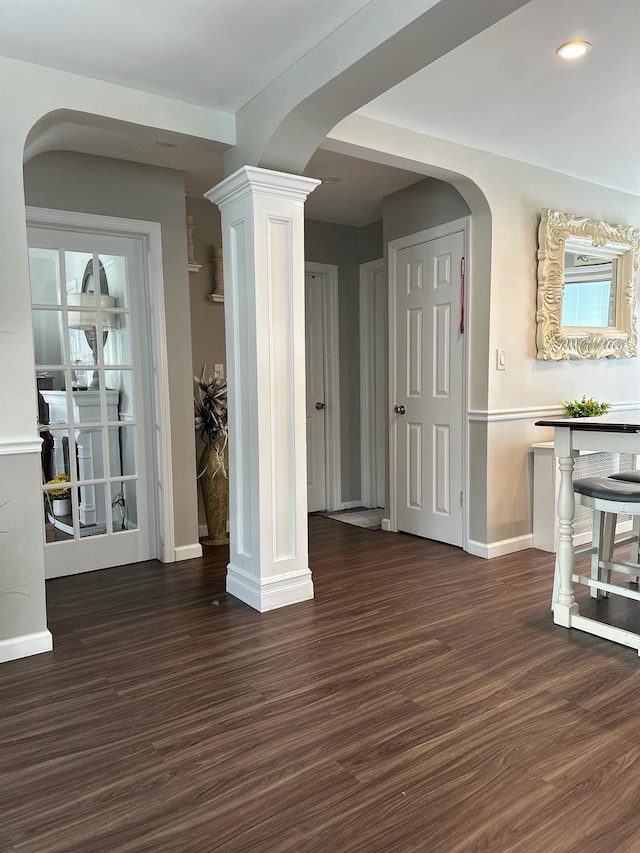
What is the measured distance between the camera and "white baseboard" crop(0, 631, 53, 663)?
246 cm

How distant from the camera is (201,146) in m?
3.00

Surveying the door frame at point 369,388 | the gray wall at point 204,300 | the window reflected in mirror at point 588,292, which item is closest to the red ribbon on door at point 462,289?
the window reflected in mirror at point 588,292

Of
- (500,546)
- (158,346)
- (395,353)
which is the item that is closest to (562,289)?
(395,353)

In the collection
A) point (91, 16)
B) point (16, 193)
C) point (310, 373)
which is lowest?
point (310, 373)

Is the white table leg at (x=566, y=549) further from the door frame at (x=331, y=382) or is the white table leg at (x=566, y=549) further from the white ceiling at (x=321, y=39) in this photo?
the door frame at (x=331, y=382)

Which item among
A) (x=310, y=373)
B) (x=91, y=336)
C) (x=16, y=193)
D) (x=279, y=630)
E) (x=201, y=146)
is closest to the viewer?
(x=16, y=193)

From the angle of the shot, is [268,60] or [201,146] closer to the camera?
[268,60]

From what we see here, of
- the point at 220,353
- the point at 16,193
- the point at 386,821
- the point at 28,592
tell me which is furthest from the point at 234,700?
the point at 220,353

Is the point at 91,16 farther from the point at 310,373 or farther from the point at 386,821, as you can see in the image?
the point at 310,373

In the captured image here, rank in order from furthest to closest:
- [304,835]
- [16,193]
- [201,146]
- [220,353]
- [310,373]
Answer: [310,373] → [220,353] → [201,146] → [16,193] → [304,835]

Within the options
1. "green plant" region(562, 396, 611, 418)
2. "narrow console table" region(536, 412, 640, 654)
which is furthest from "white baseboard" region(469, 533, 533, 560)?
"narrow console table" region(536, 412, 640, 654)

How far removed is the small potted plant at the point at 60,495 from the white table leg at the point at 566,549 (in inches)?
106

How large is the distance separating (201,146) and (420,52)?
1.29 metres

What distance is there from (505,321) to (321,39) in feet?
6.49
